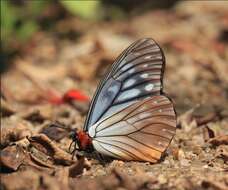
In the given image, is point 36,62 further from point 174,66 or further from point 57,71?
point 174,66

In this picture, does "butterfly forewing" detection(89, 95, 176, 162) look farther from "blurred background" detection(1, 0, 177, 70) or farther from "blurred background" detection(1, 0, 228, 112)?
"blurred background" detection(1, 0, 177, 70)

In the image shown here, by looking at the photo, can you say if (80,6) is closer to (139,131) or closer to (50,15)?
(50,15)

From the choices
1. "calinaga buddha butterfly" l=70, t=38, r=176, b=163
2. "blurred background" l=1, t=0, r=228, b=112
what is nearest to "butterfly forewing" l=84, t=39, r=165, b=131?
"calinaga buddha butterfly" l=70, t=38, r=176, b=163

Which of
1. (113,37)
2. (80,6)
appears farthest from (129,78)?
(113,37)

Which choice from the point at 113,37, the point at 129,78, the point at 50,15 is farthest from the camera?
the point at 50,15

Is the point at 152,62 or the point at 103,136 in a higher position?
the point at 152,62

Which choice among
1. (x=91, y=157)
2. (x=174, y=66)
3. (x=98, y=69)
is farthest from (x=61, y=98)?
(x=91, y=157)

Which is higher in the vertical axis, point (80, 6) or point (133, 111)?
point (80, 6)
